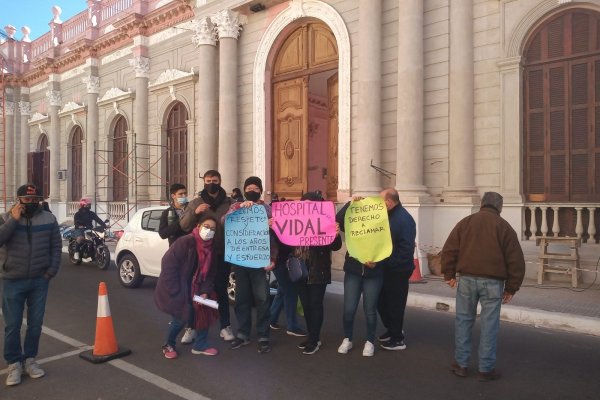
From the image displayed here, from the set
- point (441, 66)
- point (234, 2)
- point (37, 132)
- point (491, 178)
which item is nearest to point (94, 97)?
point (37, 132)

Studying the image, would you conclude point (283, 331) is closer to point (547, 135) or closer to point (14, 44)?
point (547, 135)

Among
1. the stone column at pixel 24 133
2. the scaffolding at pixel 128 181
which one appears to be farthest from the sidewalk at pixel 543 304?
the stone column at pixel 24 133

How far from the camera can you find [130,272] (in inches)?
363

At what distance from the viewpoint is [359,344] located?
5.50 metres

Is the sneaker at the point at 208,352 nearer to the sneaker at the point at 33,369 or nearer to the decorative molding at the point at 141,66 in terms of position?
the sneaker at the point at 33,369

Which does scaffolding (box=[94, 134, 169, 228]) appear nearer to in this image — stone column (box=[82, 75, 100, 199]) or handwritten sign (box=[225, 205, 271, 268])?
stone column (box=[82, 75, 100, 199])

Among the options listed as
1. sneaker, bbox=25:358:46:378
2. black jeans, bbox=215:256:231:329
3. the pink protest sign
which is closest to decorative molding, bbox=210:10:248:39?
the pink protest sign

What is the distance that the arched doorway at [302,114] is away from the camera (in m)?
13.8

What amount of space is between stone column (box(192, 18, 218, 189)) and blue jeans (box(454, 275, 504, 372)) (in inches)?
486

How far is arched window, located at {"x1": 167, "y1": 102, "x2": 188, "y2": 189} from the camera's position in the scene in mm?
18234

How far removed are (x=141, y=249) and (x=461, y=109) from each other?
7.29 meters

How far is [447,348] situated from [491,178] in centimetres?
594

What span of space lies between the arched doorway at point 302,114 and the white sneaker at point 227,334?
27.6 ft

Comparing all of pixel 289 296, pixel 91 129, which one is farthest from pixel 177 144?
pixel 289 296
